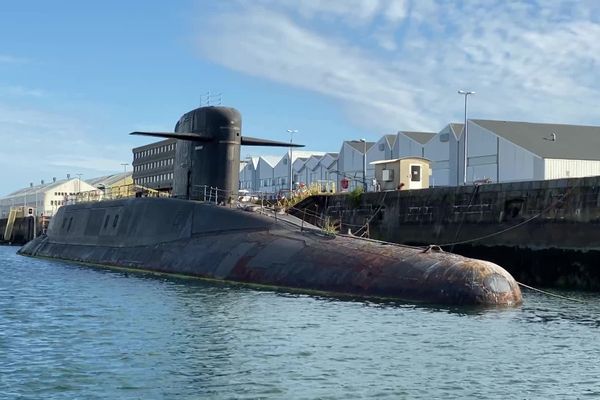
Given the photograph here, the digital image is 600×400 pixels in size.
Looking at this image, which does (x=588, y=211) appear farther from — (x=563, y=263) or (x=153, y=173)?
(x=153, y=173)

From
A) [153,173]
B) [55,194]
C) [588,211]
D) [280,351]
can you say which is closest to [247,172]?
[153,173]

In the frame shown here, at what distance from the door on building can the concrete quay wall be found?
16.8 ft

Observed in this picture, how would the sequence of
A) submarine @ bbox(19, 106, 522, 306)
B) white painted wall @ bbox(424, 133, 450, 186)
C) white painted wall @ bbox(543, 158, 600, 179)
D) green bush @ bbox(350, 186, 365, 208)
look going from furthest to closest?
white painted wall @ bbox(424, 133, 450, 186), white painted wall @ bbox(543, 158, 600, 179), green bush @ bbox(350, 186, 365, 208), submarine @ bbox(19, 106, 522, 306)

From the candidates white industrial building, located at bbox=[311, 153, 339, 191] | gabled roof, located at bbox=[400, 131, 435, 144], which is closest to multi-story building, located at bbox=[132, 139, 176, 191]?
white industrial building, located at bbox=[311, 153, 339, 191]

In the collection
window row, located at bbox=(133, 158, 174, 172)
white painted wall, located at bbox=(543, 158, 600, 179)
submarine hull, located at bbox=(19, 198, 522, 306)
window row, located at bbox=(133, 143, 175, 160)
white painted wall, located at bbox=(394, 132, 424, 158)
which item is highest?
window row, located at bbox=(133, 143, 175, 160)

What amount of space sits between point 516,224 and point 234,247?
1109 cm

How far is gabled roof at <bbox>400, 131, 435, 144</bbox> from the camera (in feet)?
230

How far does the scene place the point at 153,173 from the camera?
11556 cm

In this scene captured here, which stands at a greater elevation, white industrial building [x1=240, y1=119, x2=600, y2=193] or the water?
white industrial building [x1=240, y1=119, x2=600, y2=193]

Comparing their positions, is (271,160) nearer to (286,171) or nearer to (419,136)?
(286,171)

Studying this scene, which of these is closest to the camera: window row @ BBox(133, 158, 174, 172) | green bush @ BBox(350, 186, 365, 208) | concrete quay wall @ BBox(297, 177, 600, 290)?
concrete quay wall @ BBox(297, 177, 600, 290)

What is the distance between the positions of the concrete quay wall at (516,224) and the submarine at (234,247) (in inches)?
216

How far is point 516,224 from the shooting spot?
91.8 feet

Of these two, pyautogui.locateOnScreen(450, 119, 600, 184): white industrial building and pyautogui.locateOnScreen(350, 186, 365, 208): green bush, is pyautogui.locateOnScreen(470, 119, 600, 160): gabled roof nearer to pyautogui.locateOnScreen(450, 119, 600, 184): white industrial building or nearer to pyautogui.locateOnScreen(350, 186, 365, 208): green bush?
pyautogui.locateOnScreen(450, 119, 600, 184): white industrial building
